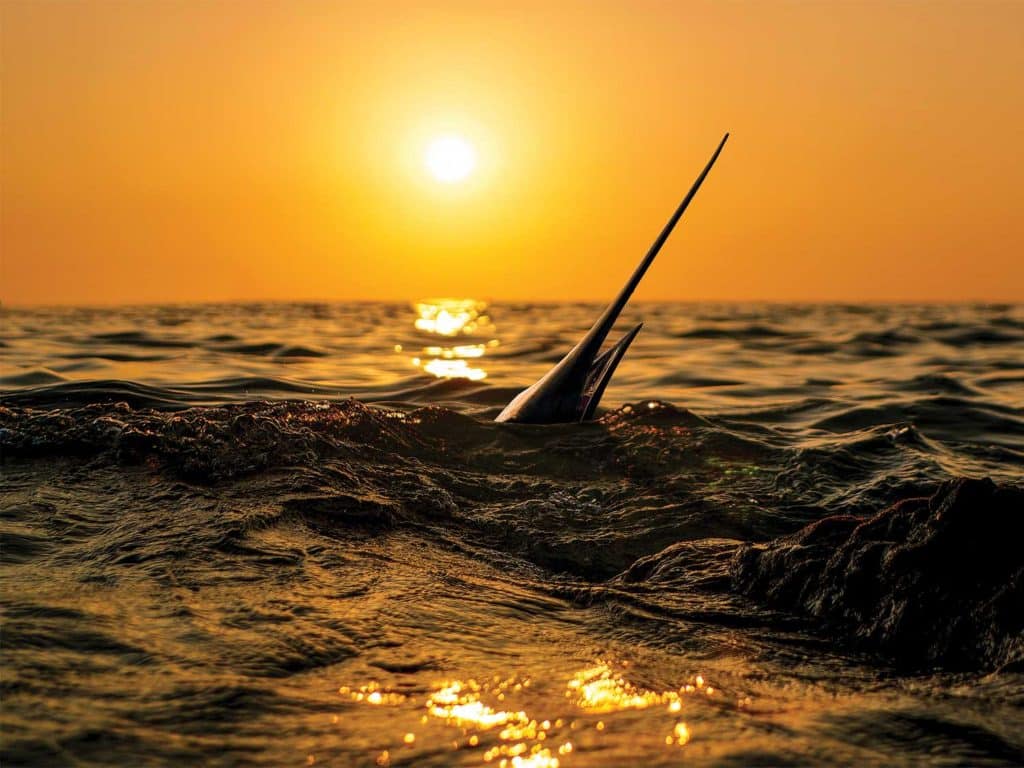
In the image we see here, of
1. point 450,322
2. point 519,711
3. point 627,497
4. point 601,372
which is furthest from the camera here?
point 450,322

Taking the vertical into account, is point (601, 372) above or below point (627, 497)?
above

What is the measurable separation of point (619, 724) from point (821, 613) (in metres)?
1.10

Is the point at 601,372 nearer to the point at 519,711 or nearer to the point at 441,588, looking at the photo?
the point at 441,588

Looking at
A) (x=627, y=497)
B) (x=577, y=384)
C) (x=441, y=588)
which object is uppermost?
(x=577, y=384)

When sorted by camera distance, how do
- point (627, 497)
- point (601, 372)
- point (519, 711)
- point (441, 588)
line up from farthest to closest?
point (601, 372)
point (627, 497)
point (441, 588)
point (519, 711)

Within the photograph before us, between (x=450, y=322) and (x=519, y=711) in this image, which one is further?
(x=450, y=322)

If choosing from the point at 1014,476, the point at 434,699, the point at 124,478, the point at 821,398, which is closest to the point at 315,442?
the point at 124,478

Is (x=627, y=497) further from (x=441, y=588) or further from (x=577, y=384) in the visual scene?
(x=441, y=588)

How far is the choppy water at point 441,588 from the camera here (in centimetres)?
196

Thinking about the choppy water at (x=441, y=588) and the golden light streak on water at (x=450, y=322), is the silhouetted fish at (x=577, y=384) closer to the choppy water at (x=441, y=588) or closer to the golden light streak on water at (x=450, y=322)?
the choppy water at (x=441, y=588)

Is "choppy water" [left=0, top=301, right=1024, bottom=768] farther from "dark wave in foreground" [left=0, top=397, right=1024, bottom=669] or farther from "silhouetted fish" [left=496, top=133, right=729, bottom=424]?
"silhouetted fish" [left=496, top=133, right=729, bottom=424]

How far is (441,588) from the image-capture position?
3096 mm

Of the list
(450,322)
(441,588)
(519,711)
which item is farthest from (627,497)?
(450,322)

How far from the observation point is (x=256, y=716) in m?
2.02
